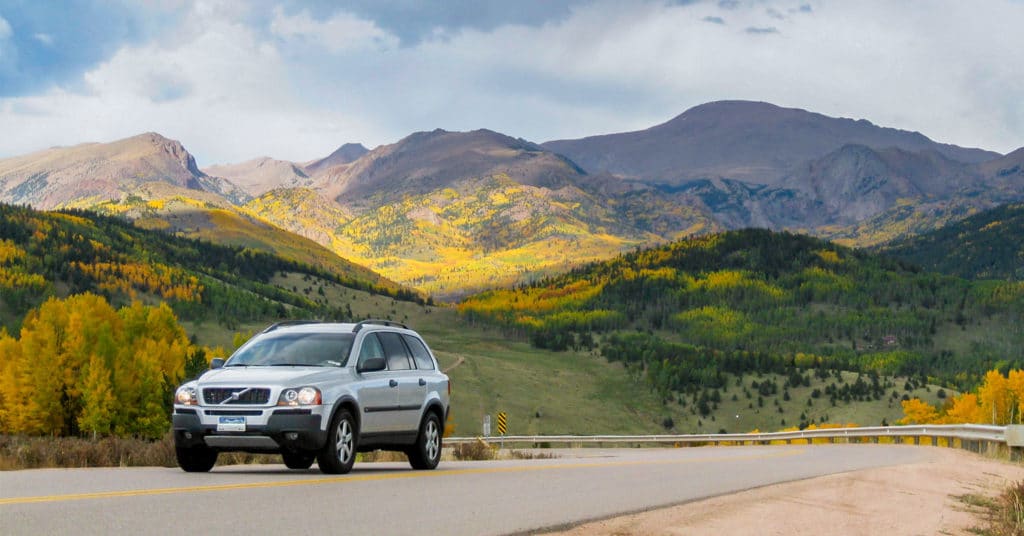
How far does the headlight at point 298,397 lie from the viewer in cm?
1527

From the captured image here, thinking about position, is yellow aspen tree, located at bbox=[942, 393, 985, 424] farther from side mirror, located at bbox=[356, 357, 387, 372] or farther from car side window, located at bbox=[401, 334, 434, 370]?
side mirror, located at bbox=[356, 357, 387, 372]

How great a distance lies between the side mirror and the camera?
16.6m

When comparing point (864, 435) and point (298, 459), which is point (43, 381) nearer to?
point (864, 435)

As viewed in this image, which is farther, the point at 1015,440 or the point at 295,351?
Result: the point at 1015,440

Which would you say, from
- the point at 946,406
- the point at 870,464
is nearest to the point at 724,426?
the point at 946,406

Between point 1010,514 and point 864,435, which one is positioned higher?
point 1010,514

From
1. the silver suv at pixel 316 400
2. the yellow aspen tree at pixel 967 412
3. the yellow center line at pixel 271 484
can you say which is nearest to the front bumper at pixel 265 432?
the silver suv at pixel 316 400

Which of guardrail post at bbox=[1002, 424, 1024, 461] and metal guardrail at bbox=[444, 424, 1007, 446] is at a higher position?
guardrail post at bbox=[1002, 424, 1024, 461]

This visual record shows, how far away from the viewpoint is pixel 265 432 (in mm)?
15125

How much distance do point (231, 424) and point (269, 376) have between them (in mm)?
853

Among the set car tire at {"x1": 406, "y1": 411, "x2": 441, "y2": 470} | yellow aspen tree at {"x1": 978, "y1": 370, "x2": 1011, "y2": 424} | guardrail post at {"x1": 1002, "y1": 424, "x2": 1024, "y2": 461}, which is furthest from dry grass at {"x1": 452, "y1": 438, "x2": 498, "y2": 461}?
yellow aspen tree at {"x1": 978, "y1": 370, "x2": 1011, "y2": 424}

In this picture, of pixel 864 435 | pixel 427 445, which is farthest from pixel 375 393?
pixel 864 435

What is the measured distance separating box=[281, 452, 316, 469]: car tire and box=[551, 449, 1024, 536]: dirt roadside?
17.5ft

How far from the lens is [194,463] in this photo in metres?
15.9
